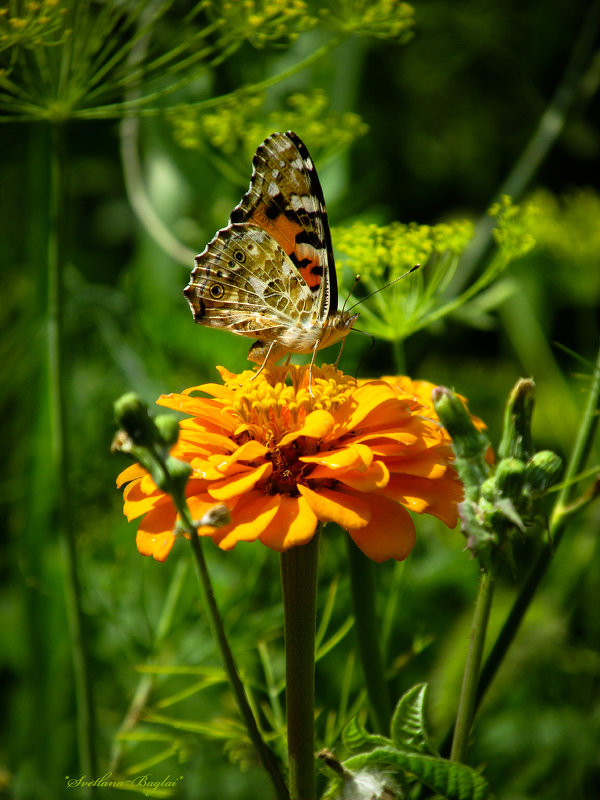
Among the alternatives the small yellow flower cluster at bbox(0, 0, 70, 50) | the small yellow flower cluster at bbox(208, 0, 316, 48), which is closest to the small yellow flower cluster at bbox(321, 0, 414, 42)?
the small yellow flower cluster at bbox(208, 0, 316, 48)

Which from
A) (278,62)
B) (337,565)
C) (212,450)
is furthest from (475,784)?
(278,62)

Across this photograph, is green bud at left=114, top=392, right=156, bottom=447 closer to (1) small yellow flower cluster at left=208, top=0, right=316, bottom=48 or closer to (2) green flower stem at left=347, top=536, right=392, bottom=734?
(2) green flower stem at left=347, top=536, right=392, bottom=734

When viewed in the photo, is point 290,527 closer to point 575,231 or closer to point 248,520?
point 248,520

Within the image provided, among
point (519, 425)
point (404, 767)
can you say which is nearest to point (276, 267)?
point (519, 425)

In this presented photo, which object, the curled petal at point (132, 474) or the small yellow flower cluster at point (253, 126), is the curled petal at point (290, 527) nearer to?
the curled petal at point (132, 474)

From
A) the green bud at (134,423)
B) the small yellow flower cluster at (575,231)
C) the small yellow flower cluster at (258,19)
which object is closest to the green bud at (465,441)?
the green bud at (134,423)

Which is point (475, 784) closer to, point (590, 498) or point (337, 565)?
point (590, 498)
